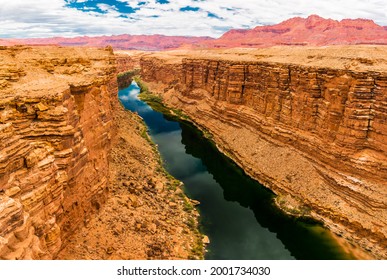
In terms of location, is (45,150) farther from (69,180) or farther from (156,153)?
(156,153)

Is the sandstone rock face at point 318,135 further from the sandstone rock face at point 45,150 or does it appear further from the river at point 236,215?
the sandstone rock face at point 45,150

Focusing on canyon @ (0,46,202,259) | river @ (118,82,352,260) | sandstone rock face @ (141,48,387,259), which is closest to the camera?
canyon @ (0,46,202,259)

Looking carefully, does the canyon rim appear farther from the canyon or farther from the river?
the river

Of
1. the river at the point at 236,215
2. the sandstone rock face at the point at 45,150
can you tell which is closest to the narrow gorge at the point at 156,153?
the sandstone rock face at the point at 45,150

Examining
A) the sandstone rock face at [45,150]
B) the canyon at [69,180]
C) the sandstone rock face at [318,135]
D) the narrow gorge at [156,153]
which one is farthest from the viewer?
the sandstone rock face at [318,135]

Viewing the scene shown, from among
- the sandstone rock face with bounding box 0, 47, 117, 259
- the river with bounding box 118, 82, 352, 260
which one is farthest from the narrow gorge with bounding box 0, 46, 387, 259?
the river with bounding box 118, 82, 352, 260

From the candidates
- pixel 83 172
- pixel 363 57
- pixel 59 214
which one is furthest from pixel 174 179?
pixel 363 57

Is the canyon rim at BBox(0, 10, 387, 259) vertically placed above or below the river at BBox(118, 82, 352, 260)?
above

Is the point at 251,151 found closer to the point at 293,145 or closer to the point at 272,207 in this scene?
the point at 293,145
